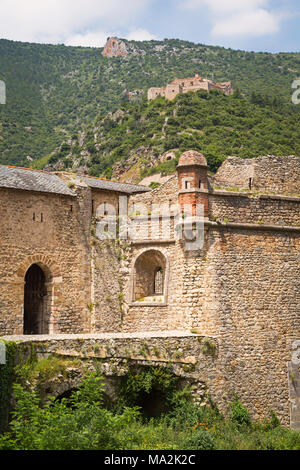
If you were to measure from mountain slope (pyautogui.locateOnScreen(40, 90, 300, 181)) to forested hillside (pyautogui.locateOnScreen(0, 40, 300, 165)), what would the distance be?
22.5 ft

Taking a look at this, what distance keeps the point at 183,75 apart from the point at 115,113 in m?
46.6

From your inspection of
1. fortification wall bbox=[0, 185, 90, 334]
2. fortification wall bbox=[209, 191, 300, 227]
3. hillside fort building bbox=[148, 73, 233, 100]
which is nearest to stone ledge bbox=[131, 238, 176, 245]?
fortification wall bbox=[209, 191, 300, 227]

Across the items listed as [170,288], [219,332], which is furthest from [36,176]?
[219,332]

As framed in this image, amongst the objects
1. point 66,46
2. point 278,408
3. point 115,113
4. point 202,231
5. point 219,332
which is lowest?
point 278,408

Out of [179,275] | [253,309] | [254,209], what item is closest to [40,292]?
[179,275]

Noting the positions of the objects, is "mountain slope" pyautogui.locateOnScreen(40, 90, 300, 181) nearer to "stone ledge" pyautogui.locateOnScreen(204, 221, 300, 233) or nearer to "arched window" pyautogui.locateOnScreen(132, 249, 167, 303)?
"stone ledge" pyautogui.locateOnScreen(204, 221, 300, 233)

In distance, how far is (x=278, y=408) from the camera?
19.4 metres

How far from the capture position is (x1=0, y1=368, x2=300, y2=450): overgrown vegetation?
510 inches

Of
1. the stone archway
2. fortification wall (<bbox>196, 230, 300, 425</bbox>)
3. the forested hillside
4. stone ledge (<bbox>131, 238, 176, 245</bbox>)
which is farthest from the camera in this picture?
the forested hillside

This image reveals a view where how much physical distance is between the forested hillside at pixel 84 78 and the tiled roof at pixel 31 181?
39.2 metres

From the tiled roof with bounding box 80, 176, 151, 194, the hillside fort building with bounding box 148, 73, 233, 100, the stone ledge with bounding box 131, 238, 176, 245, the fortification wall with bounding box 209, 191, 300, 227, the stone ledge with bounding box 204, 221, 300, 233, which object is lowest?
the stone ledge with bounding box 131, 238, 176, 245

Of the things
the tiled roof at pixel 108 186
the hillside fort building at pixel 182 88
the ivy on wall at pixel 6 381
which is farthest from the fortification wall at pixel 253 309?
the hillside fort building at pixel 182 88
